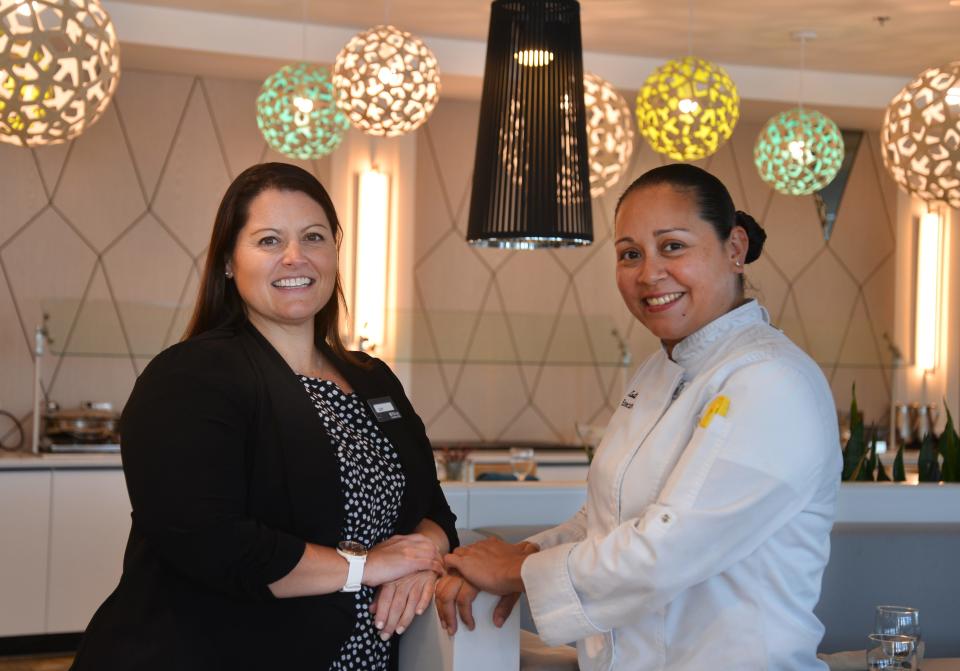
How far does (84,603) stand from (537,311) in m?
3.15

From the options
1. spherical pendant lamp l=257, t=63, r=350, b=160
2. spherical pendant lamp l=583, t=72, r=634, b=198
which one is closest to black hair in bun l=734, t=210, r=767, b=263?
spherical pendant lamp l=583, t=72, r=634, b=198

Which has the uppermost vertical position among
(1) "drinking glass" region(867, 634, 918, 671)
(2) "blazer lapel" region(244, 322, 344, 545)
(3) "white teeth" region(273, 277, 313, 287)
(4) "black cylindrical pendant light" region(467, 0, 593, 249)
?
(4) "black cylindrical pendant light" region(467, 0, 593, 249)

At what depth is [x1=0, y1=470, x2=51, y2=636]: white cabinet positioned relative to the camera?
17.5 feet

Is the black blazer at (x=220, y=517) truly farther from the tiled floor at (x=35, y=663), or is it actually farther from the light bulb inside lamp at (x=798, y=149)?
the light bulb inside lamp at (x=798, y=149)

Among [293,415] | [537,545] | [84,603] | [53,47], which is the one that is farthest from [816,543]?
[84,603]

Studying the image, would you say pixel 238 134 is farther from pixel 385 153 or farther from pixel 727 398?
pixel 727 398

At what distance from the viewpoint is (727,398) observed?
184 centimetres

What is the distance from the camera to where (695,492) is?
70.7 inches

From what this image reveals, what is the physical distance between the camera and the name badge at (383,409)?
2188mm

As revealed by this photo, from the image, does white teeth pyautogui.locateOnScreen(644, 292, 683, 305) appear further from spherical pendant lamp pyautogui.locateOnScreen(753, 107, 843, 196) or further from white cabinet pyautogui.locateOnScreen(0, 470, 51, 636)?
white cabinet pyautogui.locateOnScreen(0, 470, 51, 636)

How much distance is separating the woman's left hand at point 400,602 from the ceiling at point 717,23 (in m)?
4.15

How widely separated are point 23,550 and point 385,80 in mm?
2701

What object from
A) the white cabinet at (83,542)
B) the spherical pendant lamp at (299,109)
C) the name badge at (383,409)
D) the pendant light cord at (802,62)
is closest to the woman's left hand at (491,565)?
the name badge at (383,409)

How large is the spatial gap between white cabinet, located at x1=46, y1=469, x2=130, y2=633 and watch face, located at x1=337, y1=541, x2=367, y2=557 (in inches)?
146
